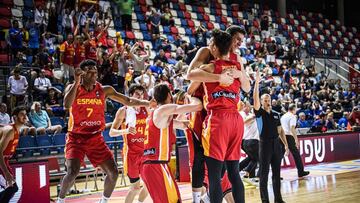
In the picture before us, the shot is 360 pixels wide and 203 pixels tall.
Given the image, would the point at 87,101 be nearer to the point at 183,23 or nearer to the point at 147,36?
the point at 147,36

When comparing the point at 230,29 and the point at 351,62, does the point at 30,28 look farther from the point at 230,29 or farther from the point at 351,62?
the point at 351,62

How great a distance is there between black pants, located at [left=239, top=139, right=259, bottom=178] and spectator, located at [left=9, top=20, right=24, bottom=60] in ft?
22.9

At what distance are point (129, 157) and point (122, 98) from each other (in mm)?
899

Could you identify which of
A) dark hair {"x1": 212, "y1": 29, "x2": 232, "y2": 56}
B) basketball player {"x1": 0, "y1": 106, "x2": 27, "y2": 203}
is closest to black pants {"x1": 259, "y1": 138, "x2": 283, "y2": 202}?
dark hair {"x1": 212, "y1": 29, "x2": 232, "y2": 56}

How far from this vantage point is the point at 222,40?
466 centimetres

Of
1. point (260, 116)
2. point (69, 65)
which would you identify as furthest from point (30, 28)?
point (260, 116)

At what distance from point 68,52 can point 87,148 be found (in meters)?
7.45

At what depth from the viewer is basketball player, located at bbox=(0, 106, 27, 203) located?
643 centimetres

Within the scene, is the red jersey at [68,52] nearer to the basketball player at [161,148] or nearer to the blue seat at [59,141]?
the blue seat at [59,141]

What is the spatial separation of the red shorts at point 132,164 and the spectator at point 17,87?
6.33 meters

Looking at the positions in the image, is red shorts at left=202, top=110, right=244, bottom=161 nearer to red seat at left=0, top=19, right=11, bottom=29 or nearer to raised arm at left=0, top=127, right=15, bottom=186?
raised arm at left=0, top=127, right=15, bottom=186

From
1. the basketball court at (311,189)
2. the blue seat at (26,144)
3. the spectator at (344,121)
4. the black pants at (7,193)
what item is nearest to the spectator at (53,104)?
the blue seat at (26,144)

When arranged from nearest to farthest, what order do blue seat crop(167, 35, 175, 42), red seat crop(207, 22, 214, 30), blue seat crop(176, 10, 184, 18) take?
blue seat crop(167, 35, 175, 42) → blue seat crop(176, 10, 184, 18) → red seat crop(207, 22, 214, 30)

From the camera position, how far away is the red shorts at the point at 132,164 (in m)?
6.70
